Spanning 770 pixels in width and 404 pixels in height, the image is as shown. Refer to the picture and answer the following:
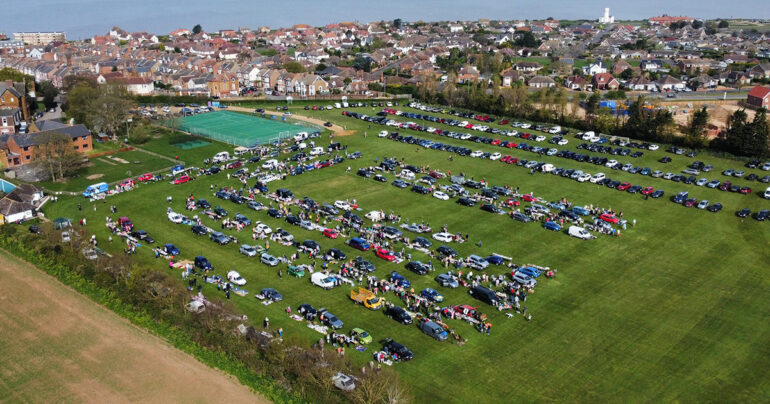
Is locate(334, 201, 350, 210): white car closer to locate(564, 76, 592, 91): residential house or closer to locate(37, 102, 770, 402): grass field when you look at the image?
locate(37, 102, 770, 402): grass field

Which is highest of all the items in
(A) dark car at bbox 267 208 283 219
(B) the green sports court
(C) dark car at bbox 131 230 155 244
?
(B) the green sports court

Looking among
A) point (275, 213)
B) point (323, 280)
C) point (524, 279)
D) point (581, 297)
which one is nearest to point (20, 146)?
point (275, 213)

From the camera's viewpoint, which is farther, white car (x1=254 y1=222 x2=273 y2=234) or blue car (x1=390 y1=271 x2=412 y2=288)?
white car (x1=254 y1=222 x2=273 y2=234)

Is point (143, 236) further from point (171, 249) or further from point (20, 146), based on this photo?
point (20, 146)

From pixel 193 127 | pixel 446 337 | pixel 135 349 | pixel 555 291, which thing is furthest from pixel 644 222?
pixel 193 127

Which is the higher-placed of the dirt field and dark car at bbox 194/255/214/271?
dark car at bbox 194/255/214/271

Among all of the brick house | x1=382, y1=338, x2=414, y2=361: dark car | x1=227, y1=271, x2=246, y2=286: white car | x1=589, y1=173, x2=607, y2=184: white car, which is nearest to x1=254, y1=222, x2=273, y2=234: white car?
x1=227, y1=271, x2=246, y2=286: white car

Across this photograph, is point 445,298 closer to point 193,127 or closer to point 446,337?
point 446,337
